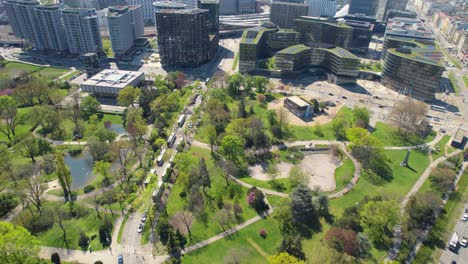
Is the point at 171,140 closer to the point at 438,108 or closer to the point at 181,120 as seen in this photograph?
the point at 181,120

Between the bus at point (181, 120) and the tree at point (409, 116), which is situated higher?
the tree at point (409, 116)

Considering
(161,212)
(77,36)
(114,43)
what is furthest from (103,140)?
→ (77,36)

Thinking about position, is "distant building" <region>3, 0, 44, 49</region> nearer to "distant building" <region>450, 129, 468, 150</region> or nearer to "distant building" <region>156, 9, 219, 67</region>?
"distant building" <region>156, 9, 219, 67</region>

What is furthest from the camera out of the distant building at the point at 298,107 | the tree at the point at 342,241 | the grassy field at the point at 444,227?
the distant building at the point at 298,107

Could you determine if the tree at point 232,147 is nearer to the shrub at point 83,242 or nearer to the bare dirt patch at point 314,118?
the bare dirt patch at point 314,118

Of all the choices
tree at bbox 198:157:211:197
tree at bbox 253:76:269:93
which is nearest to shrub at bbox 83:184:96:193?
tree at bbox 198:157:211:197

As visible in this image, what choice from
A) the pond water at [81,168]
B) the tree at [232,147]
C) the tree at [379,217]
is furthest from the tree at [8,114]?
the tree at [379,217]
